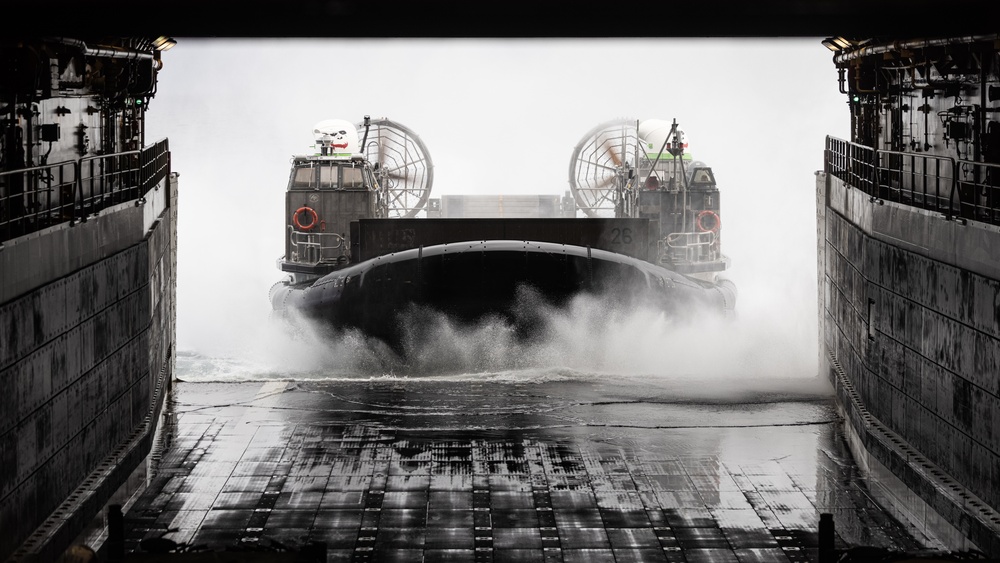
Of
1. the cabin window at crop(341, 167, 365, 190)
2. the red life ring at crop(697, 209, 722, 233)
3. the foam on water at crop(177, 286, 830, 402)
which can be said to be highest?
the cabin window at crop(341, 167, 365, 190)

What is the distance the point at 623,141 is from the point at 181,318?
1170 centimetres

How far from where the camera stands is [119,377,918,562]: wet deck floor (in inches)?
382

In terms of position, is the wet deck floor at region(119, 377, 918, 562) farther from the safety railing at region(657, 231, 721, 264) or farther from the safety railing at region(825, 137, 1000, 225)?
the safety railing at region(657, 231, 721, 264)

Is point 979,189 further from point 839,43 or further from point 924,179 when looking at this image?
point 839,43

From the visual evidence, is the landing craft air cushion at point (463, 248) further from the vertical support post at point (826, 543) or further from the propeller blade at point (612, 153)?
the vertical support post at point (826, 543)

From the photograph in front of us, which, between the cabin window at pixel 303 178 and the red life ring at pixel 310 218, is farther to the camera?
the cabin window at pixel 303 178

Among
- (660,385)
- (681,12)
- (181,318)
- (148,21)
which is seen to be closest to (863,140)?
(660,385)

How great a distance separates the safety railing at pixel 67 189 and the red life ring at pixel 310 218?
6677mm

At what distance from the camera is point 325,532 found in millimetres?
9898

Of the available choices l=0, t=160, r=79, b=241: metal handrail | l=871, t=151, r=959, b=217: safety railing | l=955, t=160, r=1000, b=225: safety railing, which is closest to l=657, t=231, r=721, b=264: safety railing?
l=871, t=151, r=959, b=217: safety railing

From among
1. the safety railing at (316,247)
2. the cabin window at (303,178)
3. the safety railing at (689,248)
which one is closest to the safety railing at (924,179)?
the safety railing at (689,248)

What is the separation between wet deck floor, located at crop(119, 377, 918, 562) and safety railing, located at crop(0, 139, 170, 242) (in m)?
2.52

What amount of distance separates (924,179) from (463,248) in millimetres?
8976

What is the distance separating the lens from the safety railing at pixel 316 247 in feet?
82.8
